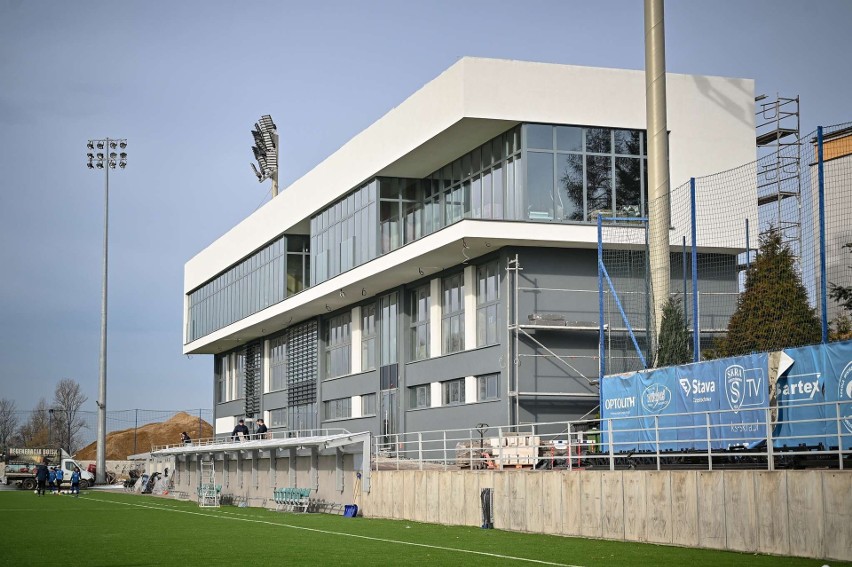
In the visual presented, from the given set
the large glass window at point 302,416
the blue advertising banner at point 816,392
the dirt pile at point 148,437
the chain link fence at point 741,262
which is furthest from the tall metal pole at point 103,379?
the dirt pile at point 148,437

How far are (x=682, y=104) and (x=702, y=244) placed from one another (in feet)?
16.8

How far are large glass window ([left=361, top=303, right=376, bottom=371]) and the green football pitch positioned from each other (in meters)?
17.7

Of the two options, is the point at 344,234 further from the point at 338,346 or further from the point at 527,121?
the point at 527,121

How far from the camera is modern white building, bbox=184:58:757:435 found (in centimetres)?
3738

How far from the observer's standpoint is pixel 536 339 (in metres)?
37.8

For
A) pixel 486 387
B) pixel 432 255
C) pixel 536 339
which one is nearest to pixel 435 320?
pixel 432 255

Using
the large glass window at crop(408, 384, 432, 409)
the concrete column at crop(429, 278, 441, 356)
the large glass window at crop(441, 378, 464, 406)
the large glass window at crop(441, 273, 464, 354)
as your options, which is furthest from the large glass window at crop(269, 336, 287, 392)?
the large glass window at crop(441, 378, 464, 406)

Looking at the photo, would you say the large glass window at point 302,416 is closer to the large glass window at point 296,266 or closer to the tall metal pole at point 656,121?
the large glass window at point 296,266

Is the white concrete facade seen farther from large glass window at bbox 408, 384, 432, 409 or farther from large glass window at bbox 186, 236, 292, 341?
large glass window at bbox 186, 236, 292, 341

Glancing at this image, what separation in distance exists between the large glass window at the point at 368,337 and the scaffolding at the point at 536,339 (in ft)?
40.9

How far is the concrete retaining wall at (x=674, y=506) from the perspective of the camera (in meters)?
17.2

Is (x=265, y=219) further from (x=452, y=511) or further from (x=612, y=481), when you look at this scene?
(x=612, y=481)

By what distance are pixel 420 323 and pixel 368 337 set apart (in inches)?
217

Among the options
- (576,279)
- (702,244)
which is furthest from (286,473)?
(702,244)
